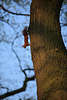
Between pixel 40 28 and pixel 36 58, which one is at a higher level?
pixel 40 28

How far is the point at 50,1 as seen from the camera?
2.27ft

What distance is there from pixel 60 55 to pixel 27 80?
4.92 ft

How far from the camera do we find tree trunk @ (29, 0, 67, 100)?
0.54m

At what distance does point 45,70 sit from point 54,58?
62 mm

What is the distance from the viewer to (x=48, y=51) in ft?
1.98

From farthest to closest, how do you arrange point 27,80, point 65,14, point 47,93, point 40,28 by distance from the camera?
1. point 65,14
2. point 27,80
3. point 40,28
4. point 47,93

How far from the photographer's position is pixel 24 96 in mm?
2389

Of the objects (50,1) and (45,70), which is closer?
(45,70)

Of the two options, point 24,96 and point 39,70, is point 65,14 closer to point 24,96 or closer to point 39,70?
point 24,96

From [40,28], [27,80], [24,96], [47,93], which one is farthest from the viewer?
[24,96]

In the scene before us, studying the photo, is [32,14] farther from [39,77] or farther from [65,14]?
[65,14]

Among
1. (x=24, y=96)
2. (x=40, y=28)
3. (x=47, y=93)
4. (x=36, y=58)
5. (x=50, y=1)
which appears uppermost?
(x=50, y=1)

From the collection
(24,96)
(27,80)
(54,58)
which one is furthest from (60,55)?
(24,96)

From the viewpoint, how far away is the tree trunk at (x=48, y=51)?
1.79ft
